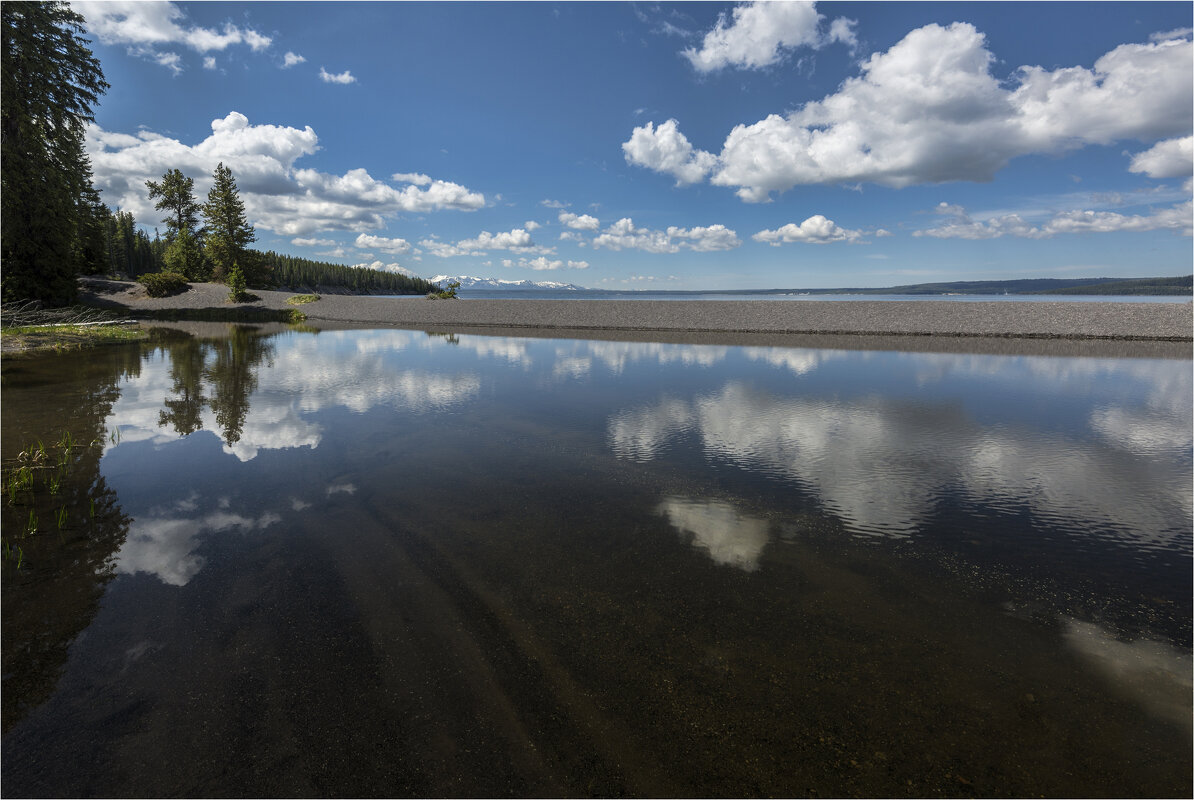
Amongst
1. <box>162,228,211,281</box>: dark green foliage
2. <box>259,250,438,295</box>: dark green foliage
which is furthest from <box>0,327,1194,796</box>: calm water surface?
<box>259,250,438,295</box>: dark green foliage

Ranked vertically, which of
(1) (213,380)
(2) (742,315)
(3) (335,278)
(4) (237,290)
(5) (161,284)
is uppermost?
(3) (335,278)

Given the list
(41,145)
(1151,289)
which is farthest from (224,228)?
(1151,289)

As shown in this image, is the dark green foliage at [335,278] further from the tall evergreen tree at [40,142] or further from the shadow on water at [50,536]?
the shadow on water at [50,536]

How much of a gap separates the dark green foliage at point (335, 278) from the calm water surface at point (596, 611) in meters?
95.3

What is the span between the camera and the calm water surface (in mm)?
2990

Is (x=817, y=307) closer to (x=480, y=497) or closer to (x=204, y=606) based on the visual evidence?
(x=480, y=497)

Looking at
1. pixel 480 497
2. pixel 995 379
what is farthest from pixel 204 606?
pixel 995 379

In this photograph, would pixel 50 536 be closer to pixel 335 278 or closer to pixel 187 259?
pixel 187 259

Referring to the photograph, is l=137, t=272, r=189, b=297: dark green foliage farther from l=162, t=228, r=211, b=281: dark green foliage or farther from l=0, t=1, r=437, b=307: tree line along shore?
l=0, t=1, r=437, b=307: tree line along shore

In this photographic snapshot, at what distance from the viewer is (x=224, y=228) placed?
58688mm

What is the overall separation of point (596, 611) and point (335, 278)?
14348 centimetres

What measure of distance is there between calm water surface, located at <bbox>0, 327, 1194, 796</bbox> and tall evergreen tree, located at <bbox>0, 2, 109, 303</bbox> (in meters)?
28.3

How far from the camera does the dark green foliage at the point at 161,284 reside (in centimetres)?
4603

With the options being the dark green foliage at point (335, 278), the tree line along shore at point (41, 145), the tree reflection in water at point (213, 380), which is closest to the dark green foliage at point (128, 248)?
the dark green foliage at point (335, 278)
